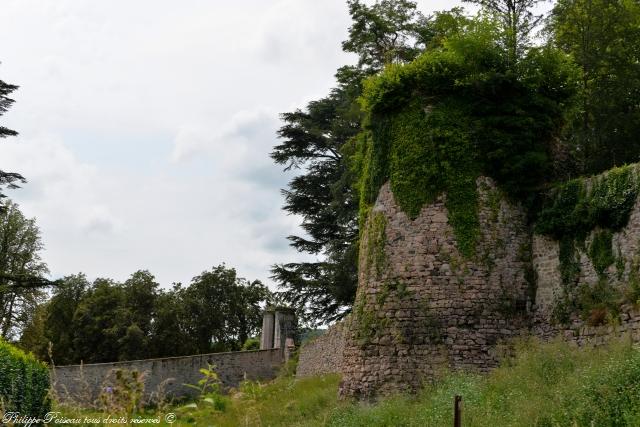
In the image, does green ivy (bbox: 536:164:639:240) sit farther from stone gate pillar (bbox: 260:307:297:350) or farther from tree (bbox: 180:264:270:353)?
tree (bbox: 180:264:270:353)

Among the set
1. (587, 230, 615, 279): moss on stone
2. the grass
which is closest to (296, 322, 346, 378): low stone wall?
the grass

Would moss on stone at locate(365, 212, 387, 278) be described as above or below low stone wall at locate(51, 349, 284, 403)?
above

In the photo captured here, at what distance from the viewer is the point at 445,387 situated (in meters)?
11.4

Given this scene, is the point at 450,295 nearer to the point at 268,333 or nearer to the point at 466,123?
the point at 466,123

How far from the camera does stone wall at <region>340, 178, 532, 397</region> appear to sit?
1248cm

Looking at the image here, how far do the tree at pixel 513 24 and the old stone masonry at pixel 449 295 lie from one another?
2.68 metres

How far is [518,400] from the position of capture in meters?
9.05

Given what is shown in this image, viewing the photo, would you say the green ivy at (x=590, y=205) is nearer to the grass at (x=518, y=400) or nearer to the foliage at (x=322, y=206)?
the grass at (x=518, y=400)

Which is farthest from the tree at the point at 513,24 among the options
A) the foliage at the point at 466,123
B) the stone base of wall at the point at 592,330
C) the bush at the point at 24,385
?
the bush at the point at 24,385

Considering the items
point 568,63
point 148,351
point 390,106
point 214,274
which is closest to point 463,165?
point 390,106

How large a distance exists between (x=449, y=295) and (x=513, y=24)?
6.88 metres


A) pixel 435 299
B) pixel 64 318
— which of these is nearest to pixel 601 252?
pixel 435 299

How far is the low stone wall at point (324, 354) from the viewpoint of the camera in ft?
60.3

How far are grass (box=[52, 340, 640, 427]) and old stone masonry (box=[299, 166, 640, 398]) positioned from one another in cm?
48
